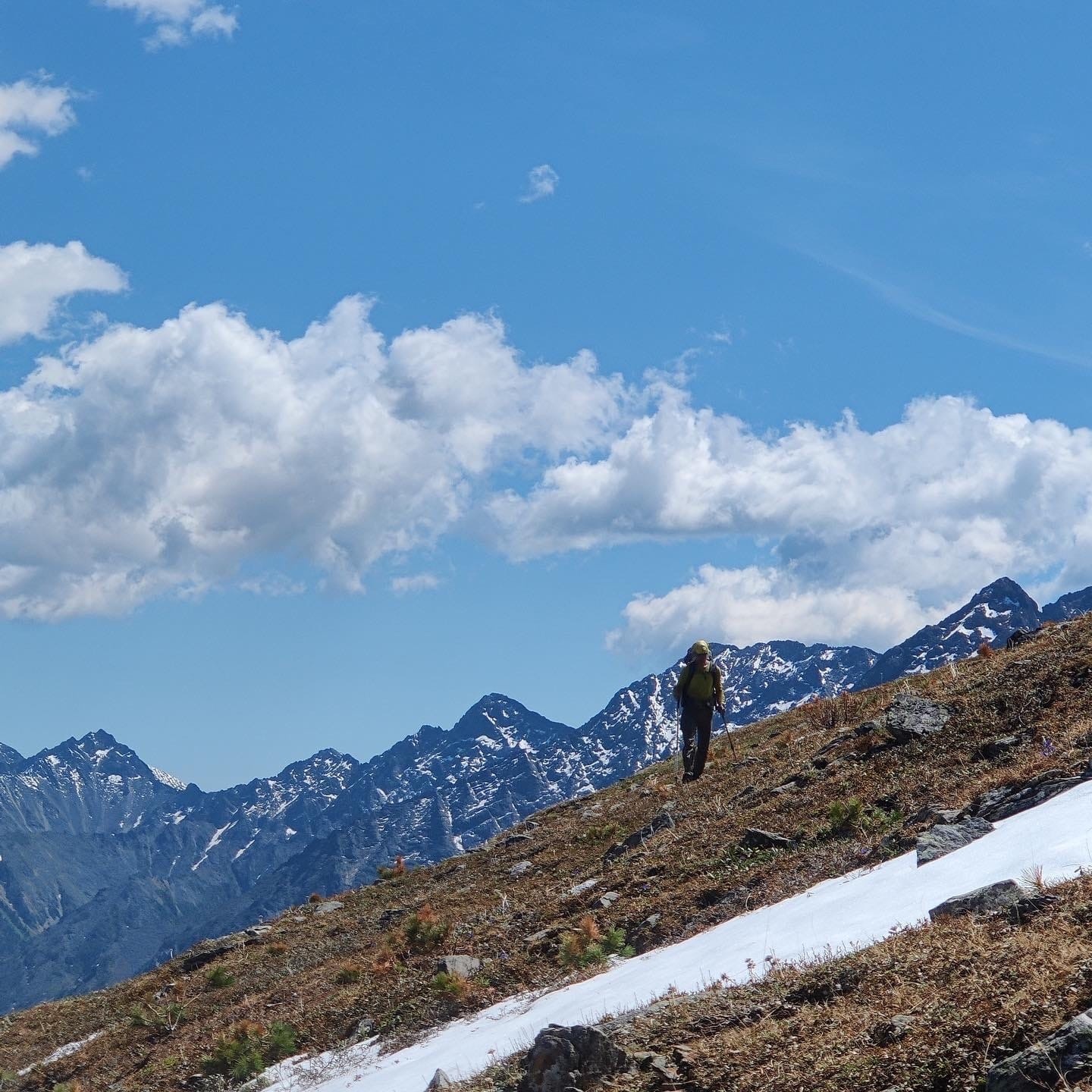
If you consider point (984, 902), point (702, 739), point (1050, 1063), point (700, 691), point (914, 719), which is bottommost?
point (1050, 1063)

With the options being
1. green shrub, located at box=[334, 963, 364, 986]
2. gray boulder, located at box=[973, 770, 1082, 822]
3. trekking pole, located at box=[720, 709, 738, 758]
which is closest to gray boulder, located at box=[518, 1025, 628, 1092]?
gray boulder, located at box=[973, 770, 1082, 822]

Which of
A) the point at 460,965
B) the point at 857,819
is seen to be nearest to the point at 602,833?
the point at 460,965

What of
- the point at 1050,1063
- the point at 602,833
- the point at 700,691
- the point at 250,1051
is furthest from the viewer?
the point at 700,691

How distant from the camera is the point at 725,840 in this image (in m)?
17.1

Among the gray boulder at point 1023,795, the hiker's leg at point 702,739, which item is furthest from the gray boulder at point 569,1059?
the hiker's leg at point 702,739

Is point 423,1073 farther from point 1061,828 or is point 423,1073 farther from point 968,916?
point 1061,828

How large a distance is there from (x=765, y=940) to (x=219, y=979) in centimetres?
1398

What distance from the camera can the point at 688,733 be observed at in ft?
82.8

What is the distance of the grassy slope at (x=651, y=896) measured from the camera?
46.0 feet

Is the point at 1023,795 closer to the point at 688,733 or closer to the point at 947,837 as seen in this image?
the point at 947,837

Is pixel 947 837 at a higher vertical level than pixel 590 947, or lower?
higher

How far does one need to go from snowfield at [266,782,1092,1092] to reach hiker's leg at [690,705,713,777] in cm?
1093

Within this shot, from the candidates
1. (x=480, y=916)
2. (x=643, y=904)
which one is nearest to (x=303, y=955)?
(x=480, y=916)

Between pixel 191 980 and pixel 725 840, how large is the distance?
39.5 ft
